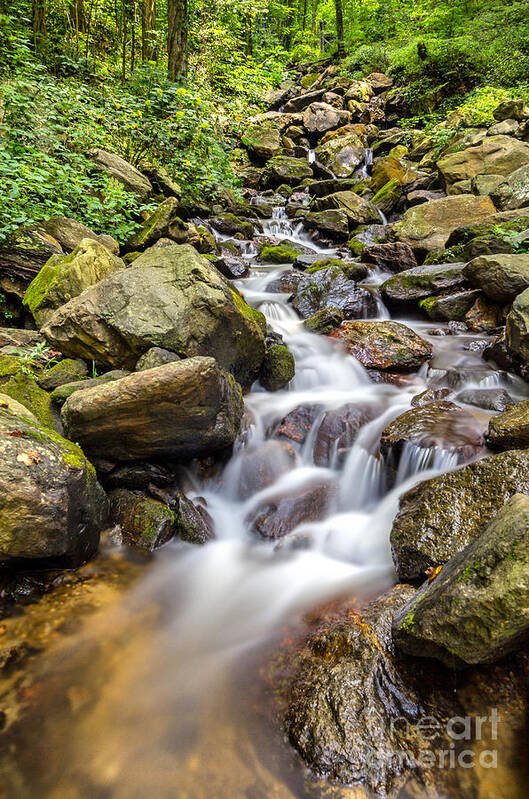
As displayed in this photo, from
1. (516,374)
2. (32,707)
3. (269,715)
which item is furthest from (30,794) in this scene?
(516,374)

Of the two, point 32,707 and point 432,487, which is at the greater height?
point 432,487

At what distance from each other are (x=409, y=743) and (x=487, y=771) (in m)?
0.35

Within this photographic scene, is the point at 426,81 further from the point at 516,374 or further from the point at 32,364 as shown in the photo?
the point at 32,364

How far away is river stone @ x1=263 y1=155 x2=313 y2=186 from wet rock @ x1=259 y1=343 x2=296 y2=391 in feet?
45.6

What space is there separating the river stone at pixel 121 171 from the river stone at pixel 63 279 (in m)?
2.98

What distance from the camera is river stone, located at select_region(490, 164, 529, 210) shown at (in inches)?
378

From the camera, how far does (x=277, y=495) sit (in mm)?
4426

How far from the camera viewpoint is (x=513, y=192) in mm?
9789

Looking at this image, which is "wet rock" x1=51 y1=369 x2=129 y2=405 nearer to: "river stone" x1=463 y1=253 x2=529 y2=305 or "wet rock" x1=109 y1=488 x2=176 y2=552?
"wet rock" x1=109 y1=488 x2=176 y2=552

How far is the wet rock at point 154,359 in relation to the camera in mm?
4306

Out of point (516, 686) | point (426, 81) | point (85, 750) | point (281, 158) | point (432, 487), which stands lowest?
point (85, 750)

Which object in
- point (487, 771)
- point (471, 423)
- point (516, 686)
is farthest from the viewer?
point (471, 423)

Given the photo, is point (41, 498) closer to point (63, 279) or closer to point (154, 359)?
point (154, 359)
